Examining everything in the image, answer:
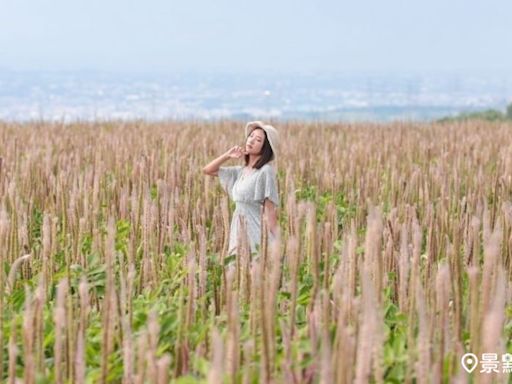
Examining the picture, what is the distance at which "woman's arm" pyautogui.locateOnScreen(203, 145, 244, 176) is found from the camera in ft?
13.6

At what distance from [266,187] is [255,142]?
191mm

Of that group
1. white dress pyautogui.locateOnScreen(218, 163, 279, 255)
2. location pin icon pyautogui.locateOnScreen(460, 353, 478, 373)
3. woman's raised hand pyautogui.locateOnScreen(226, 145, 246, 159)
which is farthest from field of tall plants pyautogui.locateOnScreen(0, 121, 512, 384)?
woman's raised hand pyautogui.locateOnScreen(226, 145, 246, 159)

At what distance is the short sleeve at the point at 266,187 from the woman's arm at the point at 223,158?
245 millimetres

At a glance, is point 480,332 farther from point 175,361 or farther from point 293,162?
point 293,162

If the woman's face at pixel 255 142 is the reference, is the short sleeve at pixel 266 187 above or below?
below

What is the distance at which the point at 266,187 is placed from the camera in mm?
3893

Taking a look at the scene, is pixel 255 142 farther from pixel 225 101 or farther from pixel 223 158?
pixel 225 101

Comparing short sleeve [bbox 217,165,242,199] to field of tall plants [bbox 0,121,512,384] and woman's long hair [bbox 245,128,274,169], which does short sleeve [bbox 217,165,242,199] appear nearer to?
field of tall plants [bbox 0,121,512,384]

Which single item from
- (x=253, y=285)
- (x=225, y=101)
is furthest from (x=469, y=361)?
(x=225, y=101)

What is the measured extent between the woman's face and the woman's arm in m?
0.16

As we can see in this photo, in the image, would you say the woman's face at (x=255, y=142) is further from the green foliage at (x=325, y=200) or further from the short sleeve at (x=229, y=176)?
the green foliage at (x=325, y=200)

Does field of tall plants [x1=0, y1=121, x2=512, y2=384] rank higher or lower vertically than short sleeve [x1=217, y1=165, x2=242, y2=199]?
lower

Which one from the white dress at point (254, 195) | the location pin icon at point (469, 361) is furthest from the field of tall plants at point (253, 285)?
the white dress at point (254, 195)

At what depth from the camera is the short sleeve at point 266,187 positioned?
3887 millimetres
